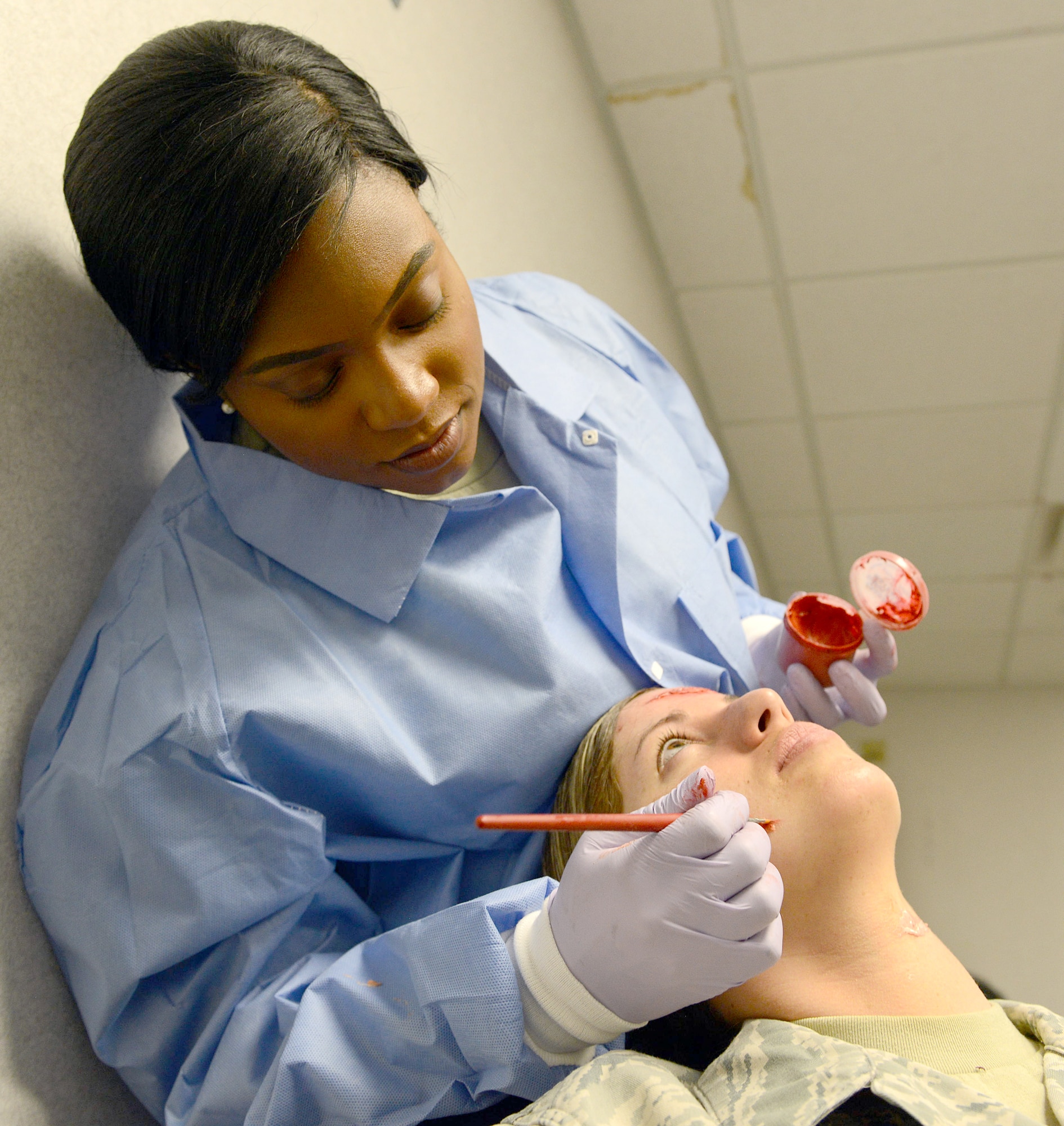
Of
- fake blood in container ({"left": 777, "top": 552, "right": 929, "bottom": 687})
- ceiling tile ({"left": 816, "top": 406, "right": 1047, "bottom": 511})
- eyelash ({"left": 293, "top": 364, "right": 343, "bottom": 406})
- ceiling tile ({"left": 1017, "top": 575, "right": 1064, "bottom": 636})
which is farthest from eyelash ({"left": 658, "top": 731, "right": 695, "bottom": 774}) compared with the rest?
ceiling tile ({"left": 1017, "top": 575, "right": 1064, "bottom": 636})

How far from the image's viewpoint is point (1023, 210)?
2.80 m

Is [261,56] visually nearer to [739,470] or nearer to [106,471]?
[106,471]

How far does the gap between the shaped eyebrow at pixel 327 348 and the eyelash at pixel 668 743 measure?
0.64m

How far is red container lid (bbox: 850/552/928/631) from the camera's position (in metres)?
1.59

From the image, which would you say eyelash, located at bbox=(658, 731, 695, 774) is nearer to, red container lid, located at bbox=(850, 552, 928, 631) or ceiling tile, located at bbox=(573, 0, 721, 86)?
red container lid, located at bbox=(850, 552, 928, 631)

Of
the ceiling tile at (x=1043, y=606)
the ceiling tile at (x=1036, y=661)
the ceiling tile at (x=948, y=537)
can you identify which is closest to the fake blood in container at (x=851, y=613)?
the ceiling tile at (x=948, y=537)

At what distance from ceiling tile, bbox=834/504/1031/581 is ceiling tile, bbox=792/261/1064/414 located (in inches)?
23.4

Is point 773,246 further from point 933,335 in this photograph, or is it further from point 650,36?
point 650,36

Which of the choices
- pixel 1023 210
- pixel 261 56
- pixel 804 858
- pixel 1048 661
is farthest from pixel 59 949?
pixel 1048 661

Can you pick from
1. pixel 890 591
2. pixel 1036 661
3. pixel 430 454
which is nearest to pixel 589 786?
pixel 430 454

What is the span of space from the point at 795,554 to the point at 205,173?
3.57 metres

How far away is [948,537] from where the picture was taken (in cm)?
391

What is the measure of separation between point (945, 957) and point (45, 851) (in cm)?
107

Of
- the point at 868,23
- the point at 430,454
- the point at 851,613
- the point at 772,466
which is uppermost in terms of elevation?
the point at 868,23
